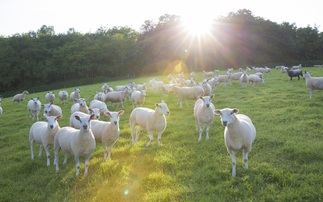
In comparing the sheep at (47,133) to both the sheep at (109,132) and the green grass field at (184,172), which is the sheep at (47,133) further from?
the sheep at (109,132)

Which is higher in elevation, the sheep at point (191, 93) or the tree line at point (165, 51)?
the tree line at point (165, 51)

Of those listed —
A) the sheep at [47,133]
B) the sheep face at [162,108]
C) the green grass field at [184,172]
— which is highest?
the sheep face at [162,108]

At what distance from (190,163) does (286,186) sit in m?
2.44

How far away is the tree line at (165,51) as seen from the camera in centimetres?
4959

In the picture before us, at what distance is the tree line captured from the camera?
49594mm

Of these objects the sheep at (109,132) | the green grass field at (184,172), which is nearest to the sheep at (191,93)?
the green grass field at (184,172)

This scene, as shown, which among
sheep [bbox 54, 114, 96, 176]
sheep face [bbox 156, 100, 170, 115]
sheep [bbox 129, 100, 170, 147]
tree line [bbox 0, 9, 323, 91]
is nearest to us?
sheep [bbox 54, 114, 96, 176]

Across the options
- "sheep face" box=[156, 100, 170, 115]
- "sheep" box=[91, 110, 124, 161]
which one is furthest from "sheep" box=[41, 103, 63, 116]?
"sheep face" box=[156, 100, 170, 115]

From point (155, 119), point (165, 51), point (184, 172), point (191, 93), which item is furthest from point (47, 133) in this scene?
point (165, 51)

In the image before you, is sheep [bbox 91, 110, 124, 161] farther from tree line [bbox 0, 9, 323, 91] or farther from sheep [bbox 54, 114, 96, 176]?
tree line [bbox 0, 9, 323, 91]

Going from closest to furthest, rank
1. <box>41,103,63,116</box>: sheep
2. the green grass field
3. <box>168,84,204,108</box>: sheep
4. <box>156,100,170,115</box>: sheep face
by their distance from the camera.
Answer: the green grass field, <box>156,100,170,115</box>: sheep face, <box>41,103,63,116</box>: sheep, <box>168,84,204,108</box>: sheep

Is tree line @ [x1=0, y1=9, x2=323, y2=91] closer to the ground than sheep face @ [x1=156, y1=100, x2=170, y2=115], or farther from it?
farther from it

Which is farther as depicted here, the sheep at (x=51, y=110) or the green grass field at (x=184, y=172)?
the sheep at (x=51, y=110)

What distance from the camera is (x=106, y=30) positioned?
67625mm
